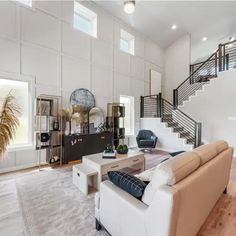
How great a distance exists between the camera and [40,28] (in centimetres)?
427

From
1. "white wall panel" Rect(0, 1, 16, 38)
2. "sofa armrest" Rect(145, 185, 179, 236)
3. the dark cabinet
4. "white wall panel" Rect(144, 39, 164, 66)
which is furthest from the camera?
"white wall panel" Rect(144, 39, 164, 66)

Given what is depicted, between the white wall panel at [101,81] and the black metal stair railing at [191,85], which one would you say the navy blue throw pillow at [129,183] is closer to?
the white wall panel at [101,81]

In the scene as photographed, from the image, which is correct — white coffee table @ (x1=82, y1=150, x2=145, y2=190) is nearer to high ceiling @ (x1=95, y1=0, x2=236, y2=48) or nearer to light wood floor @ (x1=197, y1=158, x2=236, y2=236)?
light wood floor @ (x1=197, y1=158, x2=236, y2=236)

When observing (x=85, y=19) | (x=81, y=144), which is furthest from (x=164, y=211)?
(x=85, y=19)

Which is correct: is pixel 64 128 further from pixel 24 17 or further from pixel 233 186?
pixel 233 186

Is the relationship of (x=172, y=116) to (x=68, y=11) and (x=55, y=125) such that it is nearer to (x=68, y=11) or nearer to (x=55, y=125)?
(x=55, y=125)

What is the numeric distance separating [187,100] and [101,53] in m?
3.98

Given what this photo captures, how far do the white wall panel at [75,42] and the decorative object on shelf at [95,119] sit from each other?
172 cm

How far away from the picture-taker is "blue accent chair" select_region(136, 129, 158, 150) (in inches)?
222

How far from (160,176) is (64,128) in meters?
3.85

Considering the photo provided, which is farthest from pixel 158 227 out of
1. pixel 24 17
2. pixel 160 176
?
pixel 24 17

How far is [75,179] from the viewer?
2951 mm

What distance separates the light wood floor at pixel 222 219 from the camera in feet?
6.16

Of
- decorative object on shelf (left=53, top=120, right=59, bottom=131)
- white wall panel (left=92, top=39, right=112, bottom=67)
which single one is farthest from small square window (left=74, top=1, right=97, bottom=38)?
decorative object on shelf (left=53, top=120, right=59, bottom=131)
